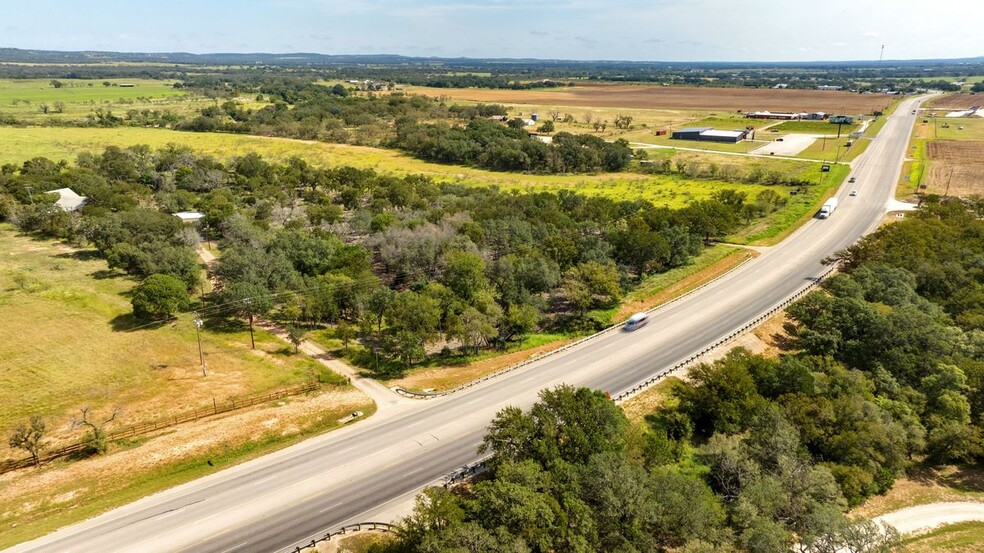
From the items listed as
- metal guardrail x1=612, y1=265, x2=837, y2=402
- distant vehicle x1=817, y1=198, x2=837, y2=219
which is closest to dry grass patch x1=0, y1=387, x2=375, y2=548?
metal guardrail x1=612, y1=265, x2=837, y2=402

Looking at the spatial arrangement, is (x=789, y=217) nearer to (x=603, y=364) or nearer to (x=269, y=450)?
(x=603, y=364)

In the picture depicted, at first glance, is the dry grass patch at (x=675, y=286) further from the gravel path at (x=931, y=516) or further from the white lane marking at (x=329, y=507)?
the white lane marking at (x=329, y=507)

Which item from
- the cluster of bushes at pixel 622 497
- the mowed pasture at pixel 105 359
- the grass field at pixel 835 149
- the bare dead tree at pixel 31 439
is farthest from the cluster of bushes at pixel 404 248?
the grass field at pixel 835 149

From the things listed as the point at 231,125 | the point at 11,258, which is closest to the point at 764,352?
the point at 11,258

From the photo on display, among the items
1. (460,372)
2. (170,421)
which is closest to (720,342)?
(460,372)

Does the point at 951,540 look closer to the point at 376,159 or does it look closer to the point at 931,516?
the point at 931,516

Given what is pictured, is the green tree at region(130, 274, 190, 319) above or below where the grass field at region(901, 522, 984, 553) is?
above

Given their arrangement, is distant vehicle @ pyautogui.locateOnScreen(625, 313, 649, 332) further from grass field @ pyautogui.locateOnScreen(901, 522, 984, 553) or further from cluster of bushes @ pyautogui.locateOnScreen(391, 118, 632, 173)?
cluster of bushes @ pyautogui.locateOnScreen(391, 118, 632, 173)
